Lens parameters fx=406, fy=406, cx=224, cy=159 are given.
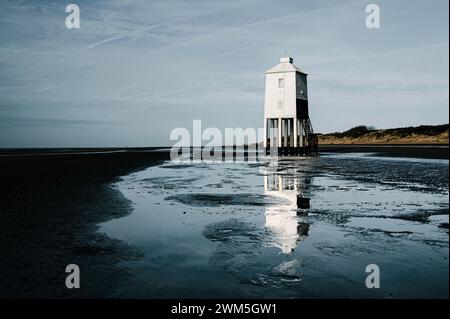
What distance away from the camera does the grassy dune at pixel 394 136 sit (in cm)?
9717

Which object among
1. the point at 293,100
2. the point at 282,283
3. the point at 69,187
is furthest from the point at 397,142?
the point at 282,283

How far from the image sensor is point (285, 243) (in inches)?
335

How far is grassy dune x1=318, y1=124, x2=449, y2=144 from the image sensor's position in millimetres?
97169

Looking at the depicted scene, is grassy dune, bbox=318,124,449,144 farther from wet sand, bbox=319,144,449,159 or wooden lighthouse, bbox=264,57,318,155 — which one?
wooden lighthouse, bbox=264,57,318,155

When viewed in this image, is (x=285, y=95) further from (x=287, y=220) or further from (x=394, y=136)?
(x=394, y=136)

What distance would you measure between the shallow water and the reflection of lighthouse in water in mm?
25

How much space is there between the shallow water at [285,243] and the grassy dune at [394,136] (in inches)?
3448

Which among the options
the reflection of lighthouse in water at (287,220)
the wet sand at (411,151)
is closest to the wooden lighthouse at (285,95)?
the wet sand at (411,151)

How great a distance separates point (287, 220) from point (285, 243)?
248 cm
